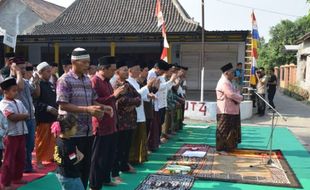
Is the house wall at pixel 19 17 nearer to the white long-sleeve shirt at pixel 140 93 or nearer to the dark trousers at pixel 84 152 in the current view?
the white long-sleeve shirt at pixel 140 93

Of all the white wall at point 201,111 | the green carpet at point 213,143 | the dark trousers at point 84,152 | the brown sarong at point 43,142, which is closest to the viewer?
the dark trousers at point 84,152

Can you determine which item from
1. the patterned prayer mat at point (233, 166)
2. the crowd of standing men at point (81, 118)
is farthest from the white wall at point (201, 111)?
the crowd of standing men at point (81, 118)

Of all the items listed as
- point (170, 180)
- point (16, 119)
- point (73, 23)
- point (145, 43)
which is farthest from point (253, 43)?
point (73, 23)

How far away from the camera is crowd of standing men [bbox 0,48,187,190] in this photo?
3.59 metres

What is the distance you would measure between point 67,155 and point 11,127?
1.53 meters

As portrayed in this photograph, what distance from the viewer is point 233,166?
251 inches

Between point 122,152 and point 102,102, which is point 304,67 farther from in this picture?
point 102,102

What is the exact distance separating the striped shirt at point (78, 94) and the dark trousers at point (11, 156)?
54.8 inches

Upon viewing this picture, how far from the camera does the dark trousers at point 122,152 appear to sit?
534 centimetres

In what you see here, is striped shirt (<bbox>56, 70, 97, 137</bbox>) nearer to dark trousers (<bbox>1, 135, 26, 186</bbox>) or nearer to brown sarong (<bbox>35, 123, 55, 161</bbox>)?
dark trousers (<bbox>1, 135, 26, 186</bbox>)

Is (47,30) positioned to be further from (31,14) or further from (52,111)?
(52,111)

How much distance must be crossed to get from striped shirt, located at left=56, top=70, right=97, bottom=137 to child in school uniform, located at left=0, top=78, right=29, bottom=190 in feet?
4.04

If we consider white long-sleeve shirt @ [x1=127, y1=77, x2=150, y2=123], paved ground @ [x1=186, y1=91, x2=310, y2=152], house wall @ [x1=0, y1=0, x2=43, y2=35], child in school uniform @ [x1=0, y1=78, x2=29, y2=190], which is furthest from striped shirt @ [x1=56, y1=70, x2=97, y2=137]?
house wall @ [x1=0, y1=0, x2=43, y2=35]

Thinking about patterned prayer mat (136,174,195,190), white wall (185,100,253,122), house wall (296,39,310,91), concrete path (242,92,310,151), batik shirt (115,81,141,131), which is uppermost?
house wall (296,39,310,91)
